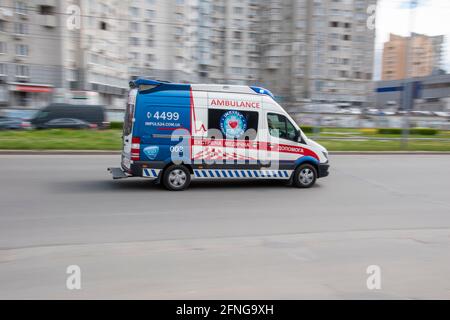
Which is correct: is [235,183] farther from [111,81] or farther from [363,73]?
[363,73]

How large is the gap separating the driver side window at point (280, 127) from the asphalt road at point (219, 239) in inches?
52.1

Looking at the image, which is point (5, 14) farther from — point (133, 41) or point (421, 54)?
point (421, 54)

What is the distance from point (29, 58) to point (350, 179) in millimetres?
47274

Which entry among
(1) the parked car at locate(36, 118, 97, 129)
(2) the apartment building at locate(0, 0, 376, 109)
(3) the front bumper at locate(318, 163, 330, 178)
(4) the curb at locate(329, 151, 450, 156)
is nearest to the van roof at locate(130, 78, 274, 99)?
(3) the front bumper at locate(318, 163, 330, 178)

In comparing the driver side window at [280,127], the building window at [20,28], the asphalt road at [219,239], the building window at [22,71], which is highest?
the building window at [20,28]

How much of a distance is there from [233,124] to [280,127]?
121 cm

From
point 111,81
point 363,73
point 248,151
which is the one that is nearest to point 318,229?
point 248,151

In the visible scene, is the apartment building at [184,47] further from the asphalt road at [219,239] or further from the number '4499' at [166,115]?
the asphalt road at [219,239]

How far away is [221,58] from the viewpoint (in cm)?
7350

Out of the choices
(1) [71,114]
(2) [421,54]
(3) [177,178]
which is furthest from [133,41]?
(3) [177,178]

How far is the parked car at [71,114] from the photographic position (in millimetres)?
29328

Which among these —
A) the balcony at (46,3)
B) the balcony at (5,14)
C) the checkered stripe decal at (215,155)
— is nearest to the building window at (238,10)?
the balcony at (46,3)

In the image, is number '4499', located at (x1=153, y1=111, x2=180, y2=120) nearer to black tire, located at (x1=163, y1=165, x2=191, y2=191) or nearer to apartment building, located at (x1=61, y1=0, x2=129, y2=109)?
black tire, located at (x1=163, y1=165, x2=191, y2=191)

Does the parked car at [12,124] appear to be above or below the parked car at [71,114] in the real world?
below
